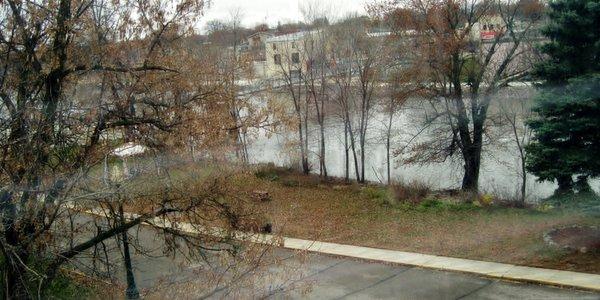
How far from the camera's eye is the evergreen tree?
1404 cm

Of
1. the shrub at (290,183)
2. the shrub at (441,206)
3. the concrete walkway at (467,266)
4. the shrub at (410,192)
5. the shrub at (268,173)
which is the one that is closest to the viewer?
the concrete walkway at (467,266)

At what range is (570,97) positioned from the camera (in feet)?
46.1

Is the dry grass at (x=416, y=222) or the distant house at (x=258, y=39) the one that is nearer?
the dry grass at (x=416, y=222)

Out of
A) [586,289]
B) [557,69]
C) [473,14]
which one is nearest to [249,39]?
[473,14]

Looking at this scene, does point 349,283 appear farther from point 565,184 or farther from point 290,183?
point 290,183

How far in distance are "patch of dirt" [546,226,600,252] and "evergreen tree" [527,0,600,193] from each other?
1.18 meters

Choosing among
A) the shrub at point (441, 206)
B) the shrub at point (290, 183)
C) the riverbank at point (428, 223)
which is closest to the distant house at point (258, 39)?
the shrub at point (290, 183)

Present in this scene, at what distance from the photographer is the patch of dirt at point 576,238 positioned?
13.2 m

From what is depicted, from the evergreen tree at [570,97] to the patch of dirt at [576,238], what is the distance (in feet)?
3.89

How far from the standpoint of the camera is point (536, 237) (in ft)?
48.2

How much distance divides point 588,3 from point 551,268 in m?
5.43

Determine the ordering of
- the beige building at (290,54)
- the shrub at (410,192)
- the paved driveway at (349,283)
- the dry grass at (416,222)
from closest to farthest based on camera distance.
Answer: the paved driveway at (349,283) → the dry grass at (416,222) → the shrub at (410,192) → the beige building at (290,54)

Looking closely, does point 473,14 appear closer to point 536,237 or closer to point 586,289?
point 536,237

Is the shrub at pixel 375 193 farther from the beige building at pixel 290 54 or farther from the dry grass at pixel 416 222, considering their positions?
the beige building at pixel 290 54
